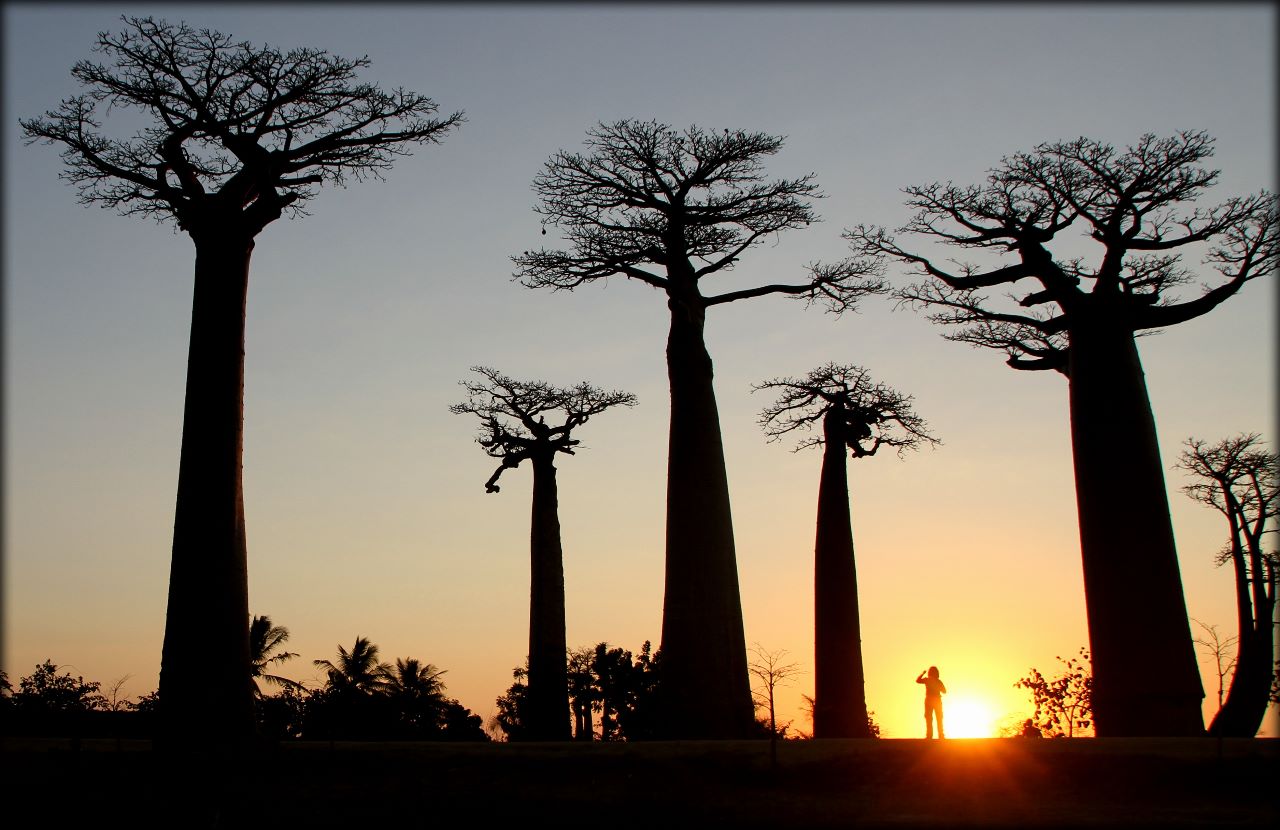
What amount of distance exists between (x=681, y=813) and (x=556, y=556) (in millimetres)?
14584

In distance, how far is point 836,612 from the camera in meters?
21.0

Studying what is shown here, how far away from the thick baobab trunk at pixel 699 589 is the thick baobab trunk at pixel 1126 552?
4272 millimetres

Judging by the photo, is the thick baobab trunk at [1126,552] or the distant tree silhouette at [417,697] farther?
the distant tree silhouette at [417,697]

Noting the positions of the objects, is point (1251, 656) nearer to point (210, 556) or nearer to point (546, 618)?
point (546, 618)

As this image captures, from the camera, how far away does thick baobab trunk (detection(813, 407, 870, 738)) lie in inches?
802

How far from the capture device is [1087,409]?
14.2 metres

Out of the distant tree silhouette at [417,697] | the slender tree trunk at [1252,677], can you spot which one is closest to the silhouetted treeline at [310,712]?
the distant tree silhouette at [417,697]

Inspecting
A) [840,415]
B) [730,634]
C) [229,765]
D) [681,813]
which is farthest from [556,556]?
[681,813]

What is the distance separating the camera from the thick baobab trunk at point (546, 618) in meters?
22.0

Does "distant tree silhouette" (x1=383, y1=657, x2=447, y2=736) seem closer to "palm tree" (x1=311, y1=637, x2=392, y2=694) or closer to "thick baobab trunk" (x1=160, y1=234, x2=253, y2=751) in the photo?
"palm tree" (x1=311, y1=637, x2=392, y2=694)

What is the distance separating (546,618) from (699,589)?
8.24 m

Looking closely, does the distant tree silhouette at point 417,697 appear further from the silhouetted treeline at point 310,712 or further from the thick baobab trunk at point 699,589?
the thick baobab trunk at point 699,589

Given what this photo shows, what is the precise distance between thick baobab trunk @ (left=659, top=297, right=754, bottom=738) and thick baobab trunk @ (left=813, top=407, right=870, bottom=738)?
5.58 meters

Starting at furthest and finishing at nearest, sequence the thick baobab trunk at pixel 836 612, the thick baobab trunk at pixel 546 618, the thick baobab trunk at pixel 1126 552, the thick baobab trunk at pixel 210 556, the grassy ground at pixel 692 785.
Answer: the thick baobab trunk at pixel 546 618
the thick baobab trunk at pixel 836 612
the thick baobab trunk at pixel 1126 552
the thick baobab trunk at pixel 210 556
the grassy ground at pixel 692 785
